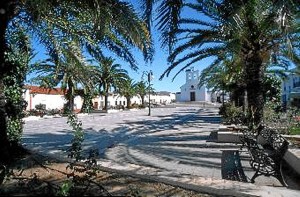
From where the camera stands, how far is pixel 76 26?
9.88 meters

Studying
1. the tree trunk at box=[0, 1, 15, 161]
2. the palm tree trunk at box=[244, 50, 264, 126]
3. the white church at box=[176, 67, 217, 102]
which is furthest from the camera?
the white church at box=[176, 67, 217, 102]

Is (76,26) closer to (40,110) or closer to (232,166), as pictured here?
(232,166)

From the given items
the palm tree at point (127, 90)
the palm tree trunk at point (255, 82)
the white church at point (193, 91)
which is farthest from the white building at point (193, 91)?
the palm tree trunk at point (255, 82)

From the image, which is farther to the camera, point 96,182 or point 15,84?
point 15,84

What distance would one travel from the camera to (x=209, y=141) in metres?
13.5

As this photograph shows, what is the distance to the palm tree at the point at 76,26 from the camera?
682 cm

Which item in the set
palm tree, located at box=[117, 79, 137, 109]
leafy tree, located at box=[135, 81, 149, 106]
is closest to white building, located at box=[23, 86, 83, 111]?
palm tree, located at box=[117, 79, 137, 109]

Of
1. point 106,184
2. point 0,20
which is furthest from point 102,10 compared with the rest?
point 106,184

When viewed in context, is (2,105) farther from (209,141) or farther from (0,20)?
(209,141)

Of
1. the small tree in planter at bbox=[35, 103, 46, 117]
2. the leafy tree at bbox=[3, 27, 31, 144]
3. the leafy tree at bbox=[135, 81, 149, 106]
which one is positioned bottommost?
the small tree in planter at bbox=[35, 103, 46, 117]

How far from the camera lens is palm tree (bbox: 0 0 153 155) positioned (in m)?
6.82

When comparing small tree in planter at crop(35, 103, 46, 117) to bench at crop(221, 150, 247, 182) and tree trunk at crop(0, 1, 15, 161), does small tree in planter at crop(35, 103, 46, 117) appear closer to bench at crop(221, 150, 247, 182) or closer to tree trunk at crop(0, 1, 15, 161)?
tree trunk at crop(0, 1, 15, 161)

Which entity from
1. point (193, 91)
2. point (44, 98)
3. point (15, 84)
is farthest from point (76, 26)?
point (193, 91)

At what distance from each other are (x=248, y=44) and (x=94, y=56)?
6179mm
